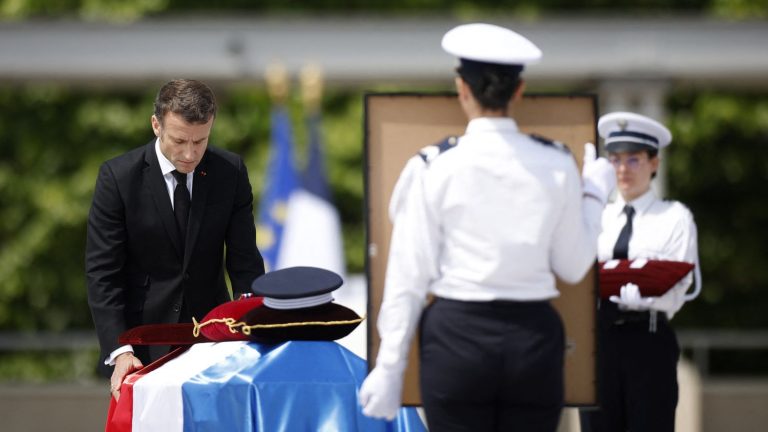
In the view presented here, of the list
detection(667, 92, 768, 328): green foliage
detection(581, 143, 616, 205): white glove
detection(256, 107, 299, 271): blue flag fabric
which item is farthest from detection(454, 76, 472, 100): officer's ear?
detection(667, 92, 768, 328): green foliage

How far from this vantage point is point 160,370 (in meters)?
4.17

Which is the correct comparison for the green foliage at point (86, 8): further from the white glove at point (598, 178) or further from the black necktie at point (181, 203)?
the white glove at point (598, 178)

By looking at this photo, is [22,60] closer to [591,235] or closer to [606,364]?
[606,364]

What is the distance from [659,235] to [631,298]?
37cm

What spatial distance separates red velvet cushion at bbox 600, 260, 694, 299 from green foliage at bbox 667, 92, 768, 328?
427 inches

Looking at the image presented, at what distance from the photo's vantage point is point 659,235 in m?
5.11

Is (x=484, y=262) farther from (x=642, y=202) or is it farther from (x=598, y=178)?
(x=642, y=202)

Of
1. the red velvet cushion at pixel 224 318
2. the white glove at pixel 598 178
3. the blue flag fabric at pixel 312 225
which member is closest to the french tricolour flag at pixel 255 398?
the red velvet cushion at pixel 224 318

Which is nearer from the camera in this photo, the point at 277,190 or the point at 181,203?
the point at 181,203

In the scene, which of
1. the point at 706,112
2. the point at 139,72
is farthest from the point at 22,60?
the point at 706,112

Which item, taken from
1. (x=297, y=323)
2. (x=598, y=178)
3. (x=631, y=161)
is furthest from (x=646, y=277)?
(x=297, y=323)

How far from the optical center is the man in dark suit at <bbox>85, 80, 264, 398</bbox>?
4.20 meters

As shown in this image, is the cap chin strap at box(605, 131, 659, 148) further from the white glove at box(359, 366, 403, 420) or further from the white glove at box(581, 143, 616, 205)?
the white glove at box(359, 366, 403, 420)

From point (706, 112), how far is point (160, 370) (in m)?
12.0
